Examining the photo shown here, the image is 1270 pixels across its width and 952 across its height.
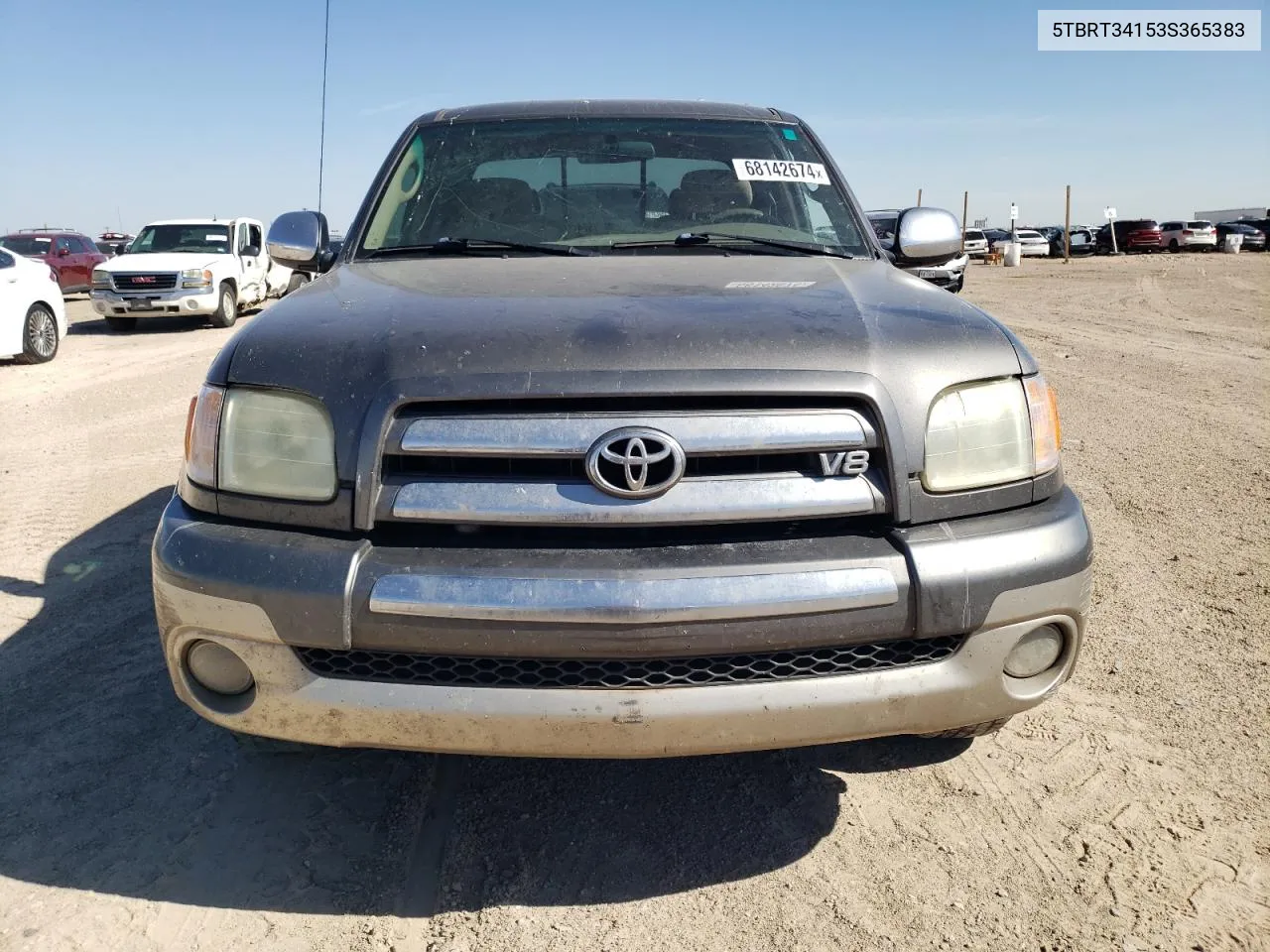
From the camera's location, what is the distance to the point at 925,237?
3.60 m

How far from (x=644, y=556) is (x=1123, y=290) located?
2130 centimetres

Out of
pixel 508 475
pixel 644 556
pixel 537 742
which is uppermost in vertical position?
pixel 508 475

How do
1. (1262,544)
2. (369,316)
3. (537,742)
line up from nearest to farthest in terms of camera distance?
(537,742), (369,316), (1262,544)

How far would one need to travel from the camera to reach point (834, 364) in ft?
6.92

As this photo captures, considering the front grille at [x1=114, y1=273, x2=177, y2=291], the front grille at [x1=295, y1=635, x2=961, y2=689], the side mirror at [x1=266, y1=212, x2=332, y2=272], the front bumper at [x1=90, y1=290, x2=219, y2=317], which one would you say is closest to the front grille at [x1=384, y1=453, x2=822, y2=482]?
the front grille at [x1=295, y1=635, x2=961, y2=689]

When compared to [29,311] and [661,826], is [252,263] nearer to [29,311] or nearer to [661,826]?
[29,311]

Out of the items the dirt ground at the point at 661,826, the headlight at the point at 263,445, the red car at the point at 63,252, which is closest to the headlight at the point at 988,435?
the dirt ground at the point at 661,826

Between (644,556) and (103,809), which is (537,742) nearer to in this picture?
(644,556)

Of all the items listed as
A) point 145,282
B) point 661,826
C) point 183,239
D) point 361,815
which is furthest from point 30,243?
point 661,826

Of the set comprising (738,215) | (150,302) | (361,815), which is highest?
(150,302)

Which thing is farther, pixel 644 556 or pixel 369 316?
pixel 369 316

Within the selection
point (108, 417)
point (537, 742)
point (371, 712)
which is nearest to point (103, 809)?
point (371, 712)

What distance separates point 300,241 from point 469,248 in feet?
3.02

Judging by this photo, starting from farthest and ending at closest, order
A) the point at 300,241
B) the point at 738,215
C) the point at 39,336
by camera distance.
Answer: the point at 39,336 → the point at 300,241 → the point at 738,215
